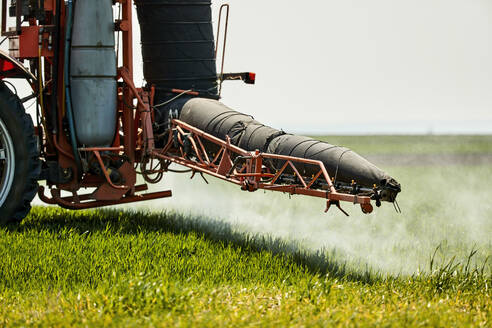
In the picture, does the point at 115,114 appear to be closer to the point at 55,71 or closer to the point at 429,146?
the point at 55,71

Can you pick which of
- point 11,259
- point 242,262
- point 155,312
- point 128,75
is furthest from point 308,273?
point 128,75

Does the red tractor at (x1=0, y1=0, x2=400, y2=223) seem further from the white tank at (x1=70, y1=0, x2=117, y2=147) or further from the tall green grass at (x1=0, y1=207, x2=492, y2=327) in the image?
the tall green grass at (x1=0, y1=207, x2=492, y2=327)

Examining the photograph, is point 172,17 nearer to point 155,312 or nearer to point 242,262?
point 242,262

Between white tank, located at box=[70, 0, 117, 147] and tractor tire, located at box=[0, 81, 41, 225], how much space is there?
30.9 inches

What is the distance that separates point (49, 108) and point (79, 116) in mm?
505

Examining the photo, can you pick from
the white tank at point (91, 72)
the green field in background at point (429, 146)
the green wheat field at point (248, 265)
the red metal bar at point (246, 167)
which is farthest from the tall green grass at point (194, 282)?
the green field in background at point (429, 146)

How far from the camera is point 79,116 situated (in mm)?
10766

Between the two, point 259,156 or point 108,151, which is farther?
point 108,151

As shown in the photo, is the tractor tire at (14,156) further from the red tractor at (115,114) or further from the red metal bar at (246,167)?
the red metal bar at (246,167)

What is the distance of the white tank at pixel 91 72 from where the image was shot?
35.2 feet

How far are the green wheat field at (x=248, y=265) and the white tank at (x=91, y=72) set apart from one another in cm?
142

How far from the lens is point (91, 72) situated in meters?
10.8

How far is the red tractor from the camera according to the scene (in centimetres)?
1016

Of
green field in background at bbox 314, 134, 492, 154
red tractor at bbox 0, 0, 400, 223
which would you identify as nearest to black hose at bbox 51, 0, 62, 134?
red tractor at bbox 0, 0, 400, 223
